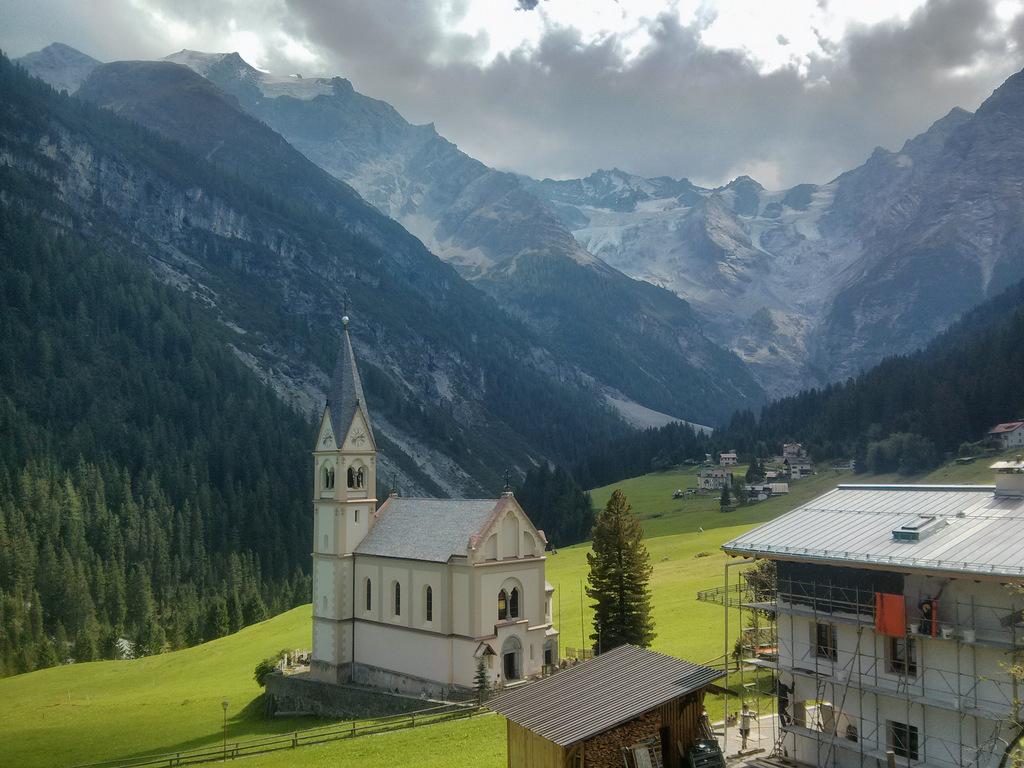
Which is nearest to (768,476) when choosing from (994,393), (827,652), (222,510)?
(994,393)

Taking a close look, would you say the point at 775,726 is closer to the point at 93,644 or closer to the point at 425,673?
the point at 425,673

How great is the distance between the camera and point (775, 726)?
4334 cm

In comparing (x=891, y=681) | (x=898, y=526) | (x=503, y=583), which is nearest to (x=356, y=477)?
(x=503, y=583)

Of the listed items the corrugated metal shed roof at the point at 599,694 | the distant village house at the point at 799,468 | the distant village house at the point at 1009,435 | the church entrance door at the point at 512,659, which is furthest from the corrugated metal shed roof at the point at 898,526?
the distant village house at the point at 799,468

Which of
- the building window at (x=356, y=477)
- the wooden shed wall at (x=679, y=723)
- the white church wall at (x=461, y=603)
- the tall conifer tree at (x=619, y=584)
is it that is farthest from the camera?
the building window at (x=356, y=477)

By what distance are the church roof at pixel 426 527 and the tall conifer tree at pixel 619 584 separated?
8.00 m

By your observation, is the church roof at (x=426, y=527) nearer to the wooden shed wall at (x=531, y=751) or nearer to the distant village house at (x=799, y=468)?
the wooden shed wall at (x=531, y=751)

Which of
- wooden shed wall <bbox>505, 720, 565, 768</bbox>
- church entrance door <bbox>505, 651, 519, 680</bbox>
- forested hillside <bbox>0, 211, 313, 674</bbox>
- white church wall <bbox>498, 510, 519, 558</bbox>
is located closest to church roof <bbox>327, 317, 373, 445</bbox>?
white church wall <bbox>498, 510, 519, 558</bbox>

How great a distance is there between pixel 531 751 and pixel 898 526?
1795 cm

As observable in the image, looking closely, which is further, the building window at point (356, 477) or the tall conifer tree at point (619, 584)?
the building window at point (356, 477)

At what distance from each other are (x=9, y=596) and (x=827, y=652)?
4835 inches

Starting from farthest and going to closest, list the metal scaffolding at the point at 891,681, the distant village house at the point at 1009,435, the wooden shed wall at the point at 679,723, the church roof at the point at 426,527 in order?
the distant village house at the point at 1009,435 → the church roof at the point at 426,527 → the wooden shed wall at the point at 679,723 → the metal scaffolding at the point at 891,681

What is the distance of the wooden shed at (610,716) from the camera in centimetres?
3316

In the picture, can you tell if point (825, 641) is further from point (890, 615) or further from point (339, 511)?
point (339, 511)
